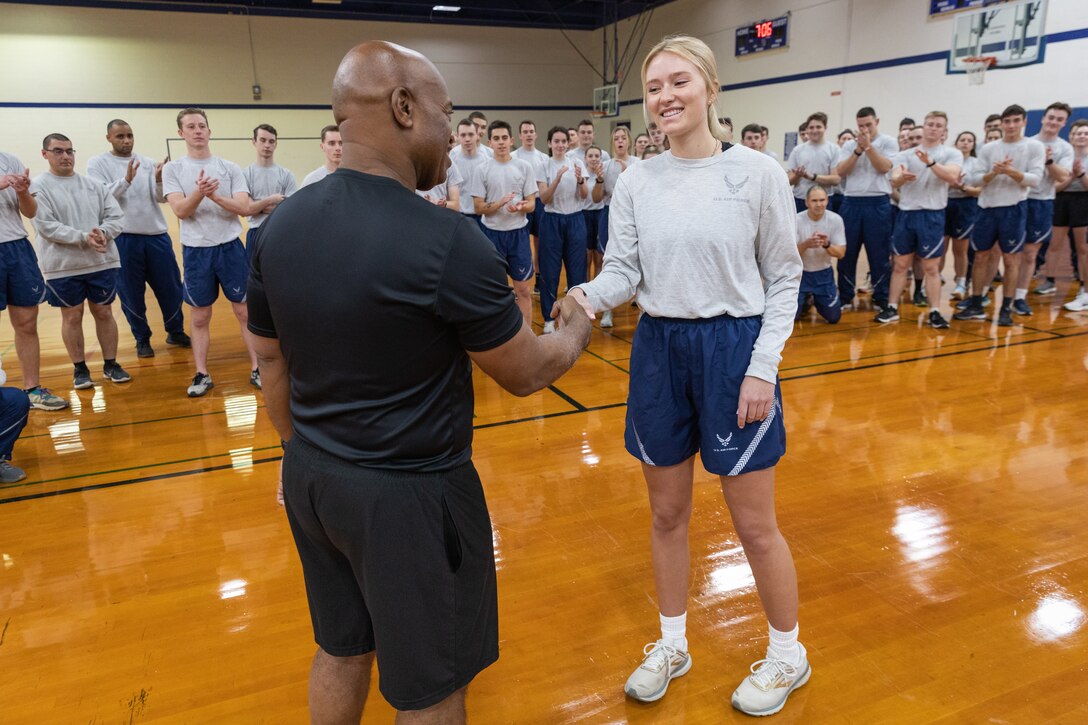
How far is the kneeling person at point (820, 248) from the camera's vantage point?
21.3ft

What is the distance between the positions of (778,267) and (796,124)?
11.6 metres

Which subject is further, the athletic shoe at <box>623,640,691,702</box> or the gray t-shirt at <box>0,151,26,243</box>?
the gray t-shirt at <box>0,151,26,243</box>

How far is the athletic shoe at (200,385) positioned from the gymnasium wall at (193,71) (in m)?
9.95

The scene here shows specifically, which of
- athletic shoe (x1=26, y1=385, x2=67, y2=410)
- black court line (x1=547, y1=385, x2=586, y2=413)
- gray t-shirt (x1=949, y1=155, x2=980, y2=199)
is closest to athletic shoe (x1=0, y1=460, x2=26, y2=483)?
athletic shoe (x1=26, y1=385, x2=67, y2=410)

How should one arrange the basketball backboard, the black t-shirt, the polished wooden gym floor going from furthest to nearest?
the basketball backboard, the polished wooden gym floor, the black t-shirt

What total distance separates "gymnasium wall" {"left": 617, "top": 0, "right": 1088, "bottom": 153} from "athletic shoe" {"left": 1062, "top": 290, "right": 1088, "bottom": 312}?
2542 millimetres

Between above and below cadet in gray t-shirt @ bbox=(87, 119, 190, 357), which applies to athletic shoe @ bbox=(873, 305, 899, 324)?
below

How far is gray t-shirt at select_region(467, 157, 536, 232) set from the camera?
6270 mm

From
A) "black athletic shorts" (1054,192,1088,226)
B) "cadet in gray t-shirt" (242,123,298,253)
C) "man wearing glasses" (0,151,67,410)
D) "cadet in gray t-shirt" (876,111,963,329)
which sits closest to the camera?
"man wearing glasses" (0,151,67,410)

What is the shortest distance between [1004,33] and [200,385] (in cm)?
940

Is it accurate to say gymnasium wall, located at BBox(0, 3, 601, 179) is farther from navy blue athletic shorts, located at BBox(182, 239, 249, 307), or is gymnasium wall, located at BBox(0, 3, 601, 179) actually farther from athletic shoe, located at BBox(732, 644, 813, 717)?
athletic shoe, located at BBox(732, 644, 813, 717)

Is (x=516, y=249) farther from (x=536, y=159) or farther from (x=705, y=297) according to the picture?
(x=705, y=297)

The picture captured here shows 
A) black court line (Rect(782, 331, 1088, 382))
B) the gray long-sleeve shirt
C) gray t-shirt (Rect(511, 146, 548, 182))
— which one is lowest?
black court line (Rect(782, 331, 1088, 382))

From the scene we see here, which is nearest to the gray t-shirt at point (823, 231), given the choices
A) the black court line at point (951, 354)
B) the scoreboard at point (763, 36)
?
the black court line at point (951, 354)
